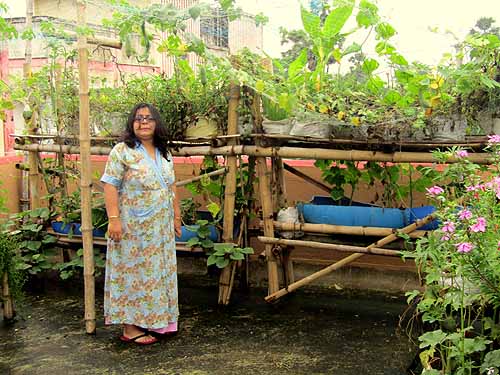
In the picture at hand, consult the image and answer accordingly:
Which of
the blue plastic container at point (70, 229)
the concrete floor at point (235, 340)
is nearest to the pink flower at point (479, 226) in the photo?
the concrete floor at point (235, 340)

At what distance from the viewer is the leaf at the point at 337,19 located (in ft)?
13.5

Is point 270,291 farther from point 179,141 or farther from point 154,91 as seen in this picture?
point 154,91

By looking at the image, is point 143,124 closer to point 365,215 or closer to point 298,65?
point 298,65

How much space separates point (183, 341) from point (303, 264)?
1794 mm

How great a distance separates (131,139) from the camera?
14.4 ft

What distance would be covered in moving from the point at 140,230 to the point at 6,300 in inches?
50.5

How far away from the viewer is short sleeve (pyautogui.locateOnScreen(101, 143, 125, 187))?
4.32 meters

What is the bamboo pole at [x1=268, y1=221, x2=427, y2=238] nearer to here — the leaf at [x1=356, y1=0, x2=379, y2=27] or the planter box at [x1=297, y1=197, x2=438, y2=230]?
the planter box at [x1=297, y1=197, x2=438, y2=230]

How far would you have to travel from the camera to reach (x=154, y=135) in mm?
4457

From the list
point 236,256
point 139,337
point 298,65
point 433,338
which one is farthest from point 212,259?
point 433,338

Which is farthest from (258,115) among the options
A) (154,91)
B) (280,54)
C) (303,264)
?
(303,264)

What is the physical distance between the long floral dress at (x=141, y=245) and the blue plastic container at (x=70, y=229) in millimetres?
1189

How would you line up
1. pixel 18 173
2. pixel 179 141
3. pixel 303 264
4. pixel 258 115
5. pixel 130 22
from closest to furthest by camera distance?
pixel 130 22 < pixel 258 115 < pixel 179 141 < pixel 303 264 < pixel 18 173

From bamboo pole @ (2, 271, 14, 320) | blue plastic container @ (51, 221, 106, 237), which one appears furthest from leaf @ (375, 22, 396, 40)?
bamboo pole @ (2, 271, 14, 320)
